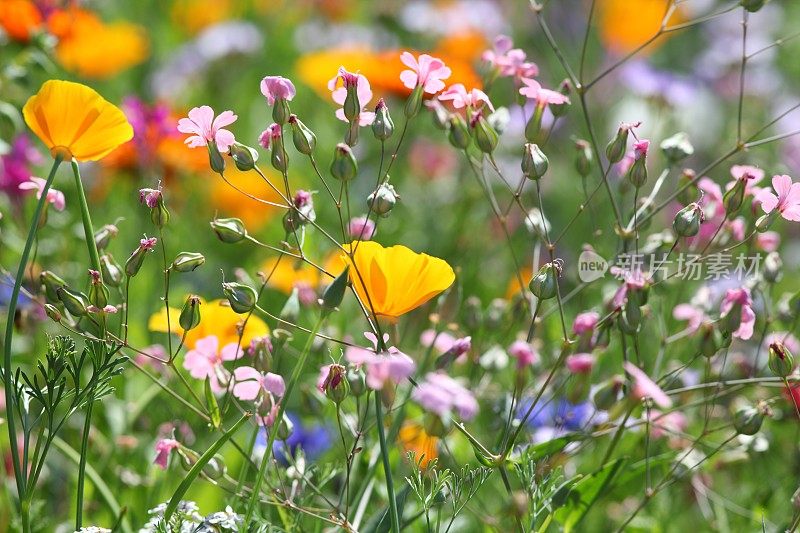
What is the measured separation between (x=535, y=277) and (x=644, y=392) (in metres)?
0.18

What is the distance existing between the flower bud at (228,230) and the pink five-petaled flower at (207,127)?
64 mm

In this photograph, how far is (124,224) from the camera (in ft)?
5.98

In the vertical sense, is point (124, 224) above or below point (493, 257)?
above

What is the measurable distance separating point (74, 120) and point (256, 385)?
26 centimetres

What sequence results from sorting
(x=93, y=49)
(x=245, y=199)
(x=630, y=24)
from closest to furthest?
(x=93, y=49)
(x=245, y=199)
(x=630, y=24)

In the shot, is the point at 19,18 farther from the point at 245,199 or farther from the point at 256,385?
the point at 256,385

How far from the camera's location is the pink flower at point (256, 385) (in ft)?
2.59

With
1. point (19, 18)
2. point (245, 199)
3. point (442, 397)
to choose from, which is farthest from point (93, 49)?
point (442, 397)

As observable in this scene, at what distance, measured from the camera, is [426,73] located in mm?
854

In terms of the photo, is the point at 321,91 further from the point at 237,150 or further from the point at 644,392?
the point at 644,392

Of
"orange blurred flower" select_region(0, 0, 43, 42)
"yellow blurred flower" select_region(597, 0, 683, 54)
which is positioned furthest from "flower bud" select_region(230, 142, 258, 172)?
"yellow blurred flower" select_region(597, 0, 683, 54)

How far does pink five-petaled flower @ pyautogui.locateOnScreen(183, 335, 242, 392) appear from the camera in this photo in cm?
86

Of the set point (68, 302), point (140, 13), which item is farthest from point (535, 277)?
point (140, 13)

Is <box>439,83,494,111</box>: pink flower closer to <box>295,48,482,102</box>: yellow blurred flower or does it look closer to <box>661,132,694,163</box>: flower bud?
<box>661,132,694,163</box>: flower bud
